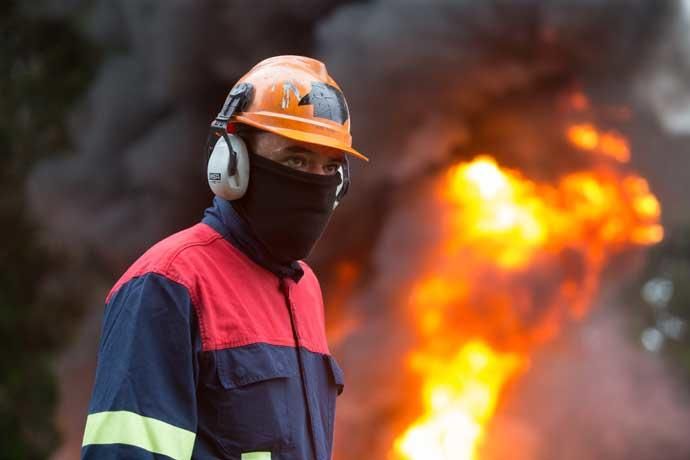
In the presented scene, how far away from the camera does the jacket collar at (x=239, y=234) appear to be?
255cm

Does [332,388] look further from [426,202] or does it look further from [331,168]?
[426,202]

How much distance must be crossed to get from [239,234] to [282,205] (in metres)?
0.13

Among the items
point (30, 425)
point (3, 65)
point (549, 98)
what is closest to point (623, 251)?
point (549, 98)

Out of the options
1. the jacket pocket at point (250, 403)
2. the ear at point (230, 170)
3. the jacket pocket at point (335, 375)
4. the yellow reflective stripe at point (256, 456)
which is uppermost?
the ear at point (230, 170)

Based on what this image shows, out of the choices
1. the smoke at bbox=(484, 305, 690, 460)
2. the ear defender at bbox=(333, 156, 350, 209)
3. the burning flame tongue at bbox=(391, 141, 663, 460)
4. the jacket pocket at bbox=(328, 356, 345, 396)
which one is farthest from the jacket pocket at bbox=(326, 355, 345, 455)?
the smoke at bbox=(484, 305, 690, 460)

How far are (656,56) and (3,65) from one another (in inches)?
393

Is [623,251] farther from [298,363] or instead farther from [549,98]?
[298,363]

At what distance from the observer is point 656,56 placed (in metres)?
12.5

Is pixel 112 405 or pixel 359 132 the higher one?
pixel 359 132

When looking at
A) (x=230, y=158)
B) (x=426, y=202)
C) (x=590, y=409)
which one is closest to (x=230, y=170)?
(x=230, y=158)

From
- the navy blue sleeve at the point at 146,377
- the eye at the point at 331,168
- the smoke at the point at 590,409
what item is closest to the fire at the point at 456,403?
the smoke at the point at 590,409

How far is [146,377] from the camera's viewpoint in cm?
217

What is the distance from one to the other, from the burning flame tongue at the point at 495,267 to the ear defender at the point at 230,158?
29.5ft

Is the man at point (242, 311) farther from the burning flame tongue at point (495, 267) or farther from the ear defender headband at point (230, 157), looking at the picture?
the burning flame tongue at point (495, 267)
